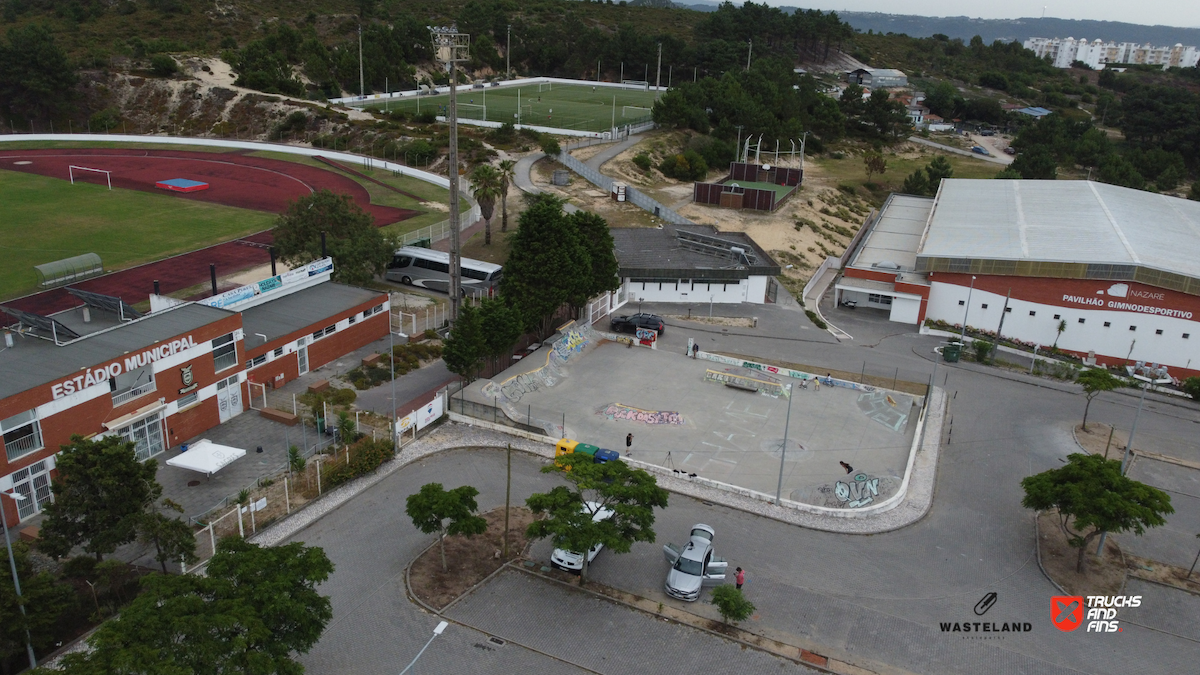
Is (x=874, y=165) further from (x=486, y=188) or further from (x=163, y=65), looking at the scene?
(x=163, y=65)

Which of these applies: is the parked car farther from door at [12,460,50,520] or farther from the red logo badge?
door at [12,460,50,520]

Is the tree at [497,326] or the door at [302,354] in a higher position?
the tree at [497,326]

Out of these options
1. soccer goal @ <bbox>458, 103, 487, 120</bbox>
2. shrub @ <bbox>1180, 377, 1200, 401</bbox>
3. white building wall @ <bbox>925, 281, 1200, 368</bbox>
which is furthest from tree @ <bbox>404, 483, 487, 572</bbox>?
soccer goal @ <bbox>458, 103, 487, 120</bbox>

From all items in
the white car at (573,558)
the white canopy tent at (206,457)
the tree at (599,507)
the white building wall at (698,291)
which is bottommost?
the white car at (573,558)

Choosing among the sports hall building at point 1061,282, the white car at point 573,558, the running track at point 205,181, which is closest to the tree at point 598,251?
the sports hall building at point 1061,282

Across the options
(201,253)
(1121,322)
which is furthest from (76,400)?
(1121,322)

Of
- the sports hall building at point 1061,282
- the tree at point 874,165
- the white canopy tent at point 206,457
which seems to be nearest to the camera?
the white canopy tent at point 206,457

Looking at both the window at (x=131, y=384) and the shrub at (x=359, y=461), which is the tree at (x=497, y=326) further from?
the window at (x=131, y=384)

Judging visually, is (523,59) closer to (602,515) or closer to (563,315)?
(563,315)
